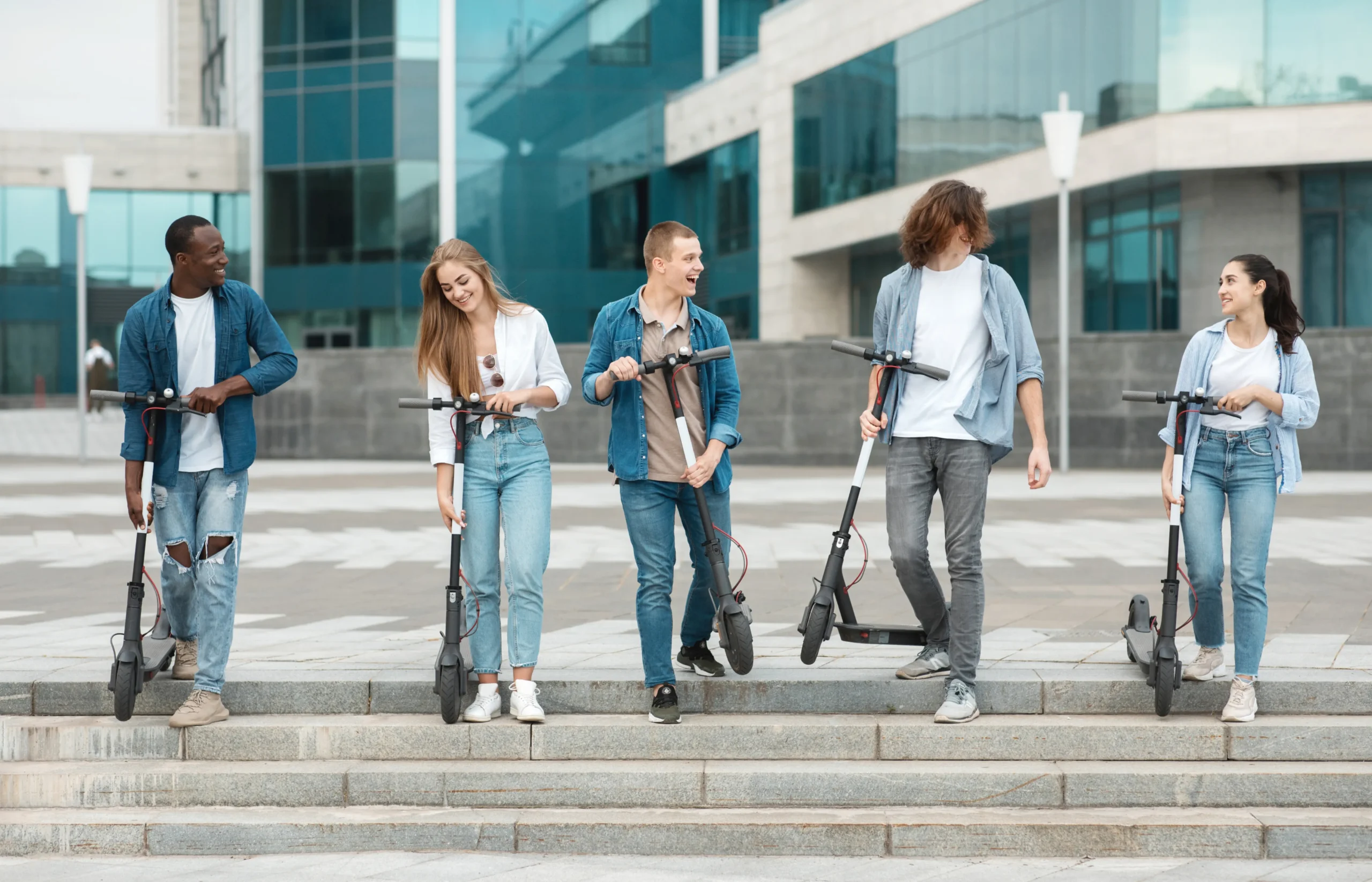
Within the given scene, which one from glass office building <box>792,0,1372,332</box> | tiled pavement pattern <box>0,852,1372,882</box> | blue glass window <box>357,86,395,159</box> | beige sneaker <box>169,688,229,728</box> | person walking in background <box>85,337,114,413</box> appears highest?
blue glass window <box>357,86,395,159</box>

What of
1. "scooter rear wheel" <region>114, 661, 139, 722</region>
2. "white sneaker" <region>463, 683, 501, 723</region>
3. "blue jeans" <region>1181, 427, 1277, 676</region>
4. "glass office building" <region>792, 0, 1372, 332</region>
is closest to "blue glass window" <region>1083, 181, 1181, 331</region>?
"glass office building" <region>792, 0, 1372, 332</region>

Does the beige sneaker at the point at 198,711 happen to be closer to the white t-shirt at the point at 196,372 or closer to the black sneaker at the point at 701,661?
the white t-shirt at the point at 196,372

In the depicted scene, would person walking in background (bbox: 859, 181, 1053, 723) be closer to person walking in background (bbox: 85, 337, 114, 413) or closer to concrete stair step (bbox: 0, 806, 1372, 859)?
concrete stair step (bbox: 0, 806, 1372, 859)

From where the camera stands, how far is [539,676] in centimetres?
548

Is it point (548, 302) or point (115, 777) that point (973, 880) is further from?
point (548, 302)

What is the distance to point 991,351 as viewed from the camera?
500 cm

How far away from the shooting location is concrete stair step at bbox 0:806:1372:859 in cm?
452

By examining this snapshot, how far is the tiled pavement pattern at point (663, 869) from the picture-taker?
431cm

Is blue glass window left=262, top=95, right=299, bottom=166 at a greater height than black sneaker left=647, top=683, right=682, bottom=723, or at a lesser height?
greater

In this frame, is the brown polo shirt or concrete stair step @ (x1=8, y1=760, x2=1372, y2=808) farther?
the brown polo shirt

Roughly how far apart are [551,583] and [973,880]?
15.0 feet

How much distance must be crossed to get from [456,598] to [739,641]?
1.01 m

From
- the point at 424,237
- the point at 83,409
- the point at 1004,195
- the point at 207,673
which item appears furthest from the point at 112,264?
the point at 207,673

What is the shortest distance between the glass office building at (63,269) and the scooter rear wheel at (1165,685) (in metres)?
37.7
